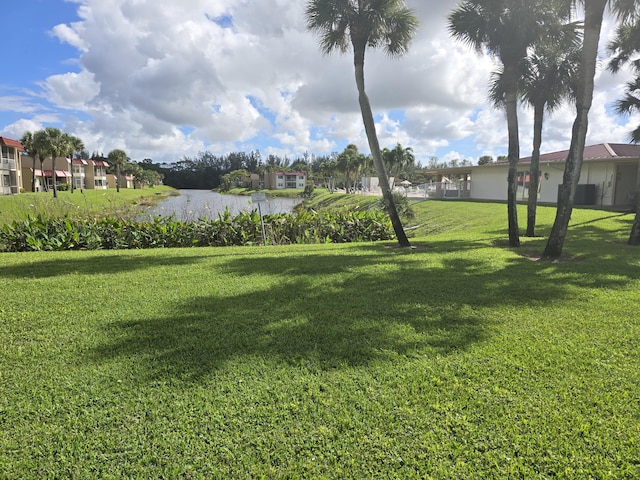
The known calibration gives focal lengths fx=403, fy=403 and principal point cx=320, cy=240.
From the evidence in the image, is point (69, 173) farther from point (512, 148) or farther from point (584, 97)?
point (584, 97)

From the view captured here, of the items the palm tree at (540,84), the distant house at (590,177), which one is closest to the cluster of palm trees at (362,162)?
the distant house at (590,177)

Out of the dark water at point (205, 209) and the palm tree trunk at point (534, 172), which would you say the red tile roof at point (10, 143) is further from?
the palm tree trunk at point (534, 172)

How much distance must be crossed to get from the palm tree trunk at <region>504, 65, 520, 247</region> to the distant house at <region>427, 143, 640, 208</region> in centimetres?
1410

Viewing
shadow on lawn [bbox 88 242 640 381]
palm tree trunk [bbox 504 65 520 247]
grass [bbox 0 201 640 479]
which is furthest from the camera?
palm tree trunk [bbox 504 65 520 247]

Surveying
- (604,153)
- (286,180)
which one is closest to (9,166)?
(604,153)

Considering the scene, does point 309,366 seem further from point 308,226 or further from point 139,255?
point 308,226

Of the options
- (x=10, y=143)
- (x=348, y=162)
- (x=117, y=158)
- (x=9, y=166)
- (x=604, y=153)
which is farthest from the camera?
(x=117, y=158)

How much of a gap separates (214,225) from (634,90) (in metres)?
20.1

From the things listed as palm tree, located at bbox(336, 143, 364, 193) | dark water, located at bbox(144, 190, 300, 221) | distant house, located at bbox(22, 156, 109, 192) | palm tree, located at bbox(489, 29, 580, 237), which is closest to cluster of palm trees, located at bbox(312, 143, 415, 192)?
palm tree, located at bbox(336, 143, 364, 193)

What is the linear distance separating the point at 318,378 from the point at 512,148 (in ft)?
31.8

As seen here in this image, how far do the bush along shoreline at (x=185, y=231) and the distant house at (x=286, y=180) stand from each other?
94.5 meters

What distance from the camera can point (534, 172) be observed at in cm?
1291

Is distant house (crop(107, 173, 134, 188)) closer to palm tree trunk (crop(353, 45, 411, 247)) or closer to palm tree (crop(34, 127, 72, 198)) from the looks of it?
palm tree (crop(34, 127, 72, 198))

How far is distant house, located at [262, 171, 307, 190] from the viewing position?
108 metres
